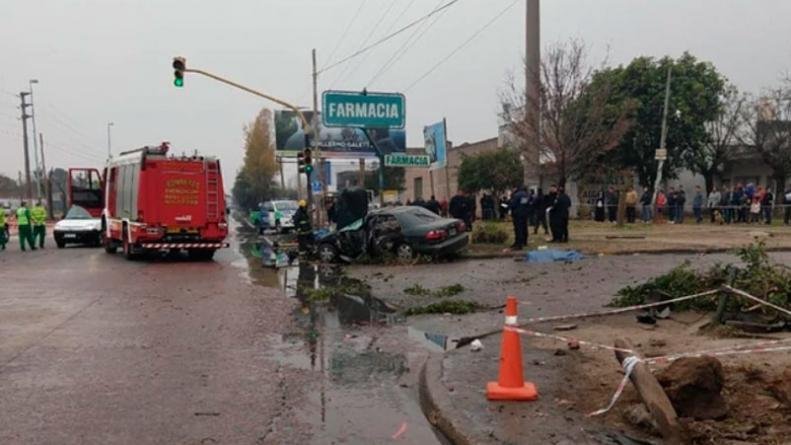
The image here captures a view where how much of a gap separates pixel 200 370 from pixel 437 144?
1364 inches

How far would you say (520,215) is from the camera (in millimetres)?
18312

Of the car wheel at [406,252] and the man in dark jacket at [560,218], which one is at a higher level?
the man in dark jacket at [560,218]

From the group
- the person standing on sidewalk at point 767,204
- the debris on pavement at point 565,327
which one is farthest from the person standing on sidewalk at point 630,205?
the debris on pavement at point 565,327

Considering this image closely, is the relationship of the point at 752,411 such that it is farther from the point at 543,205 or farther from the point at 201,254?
the point at 201,254

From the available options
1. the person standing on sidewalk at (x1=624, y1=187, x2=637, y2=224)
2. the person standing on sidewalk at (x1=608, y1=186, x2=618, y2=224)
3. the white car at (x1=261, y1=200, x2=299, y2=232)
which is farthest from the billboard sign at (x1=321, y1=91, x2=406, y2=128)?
the person standing on sidewalk at (x1=608, y1=186, x2=618, y2=224)

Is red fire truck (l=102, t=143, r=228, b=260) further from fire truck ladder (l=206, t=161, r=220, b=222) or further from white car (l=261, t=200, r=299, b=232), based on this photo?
white car (l=261, t=200, r=299, b=232)

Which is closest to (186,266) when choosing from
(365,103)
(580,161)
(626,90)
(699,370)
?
(365,103)

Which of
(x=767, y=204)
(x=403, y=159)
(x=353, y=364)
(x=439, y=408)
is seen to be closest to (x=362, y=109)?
(x=403, y=159)

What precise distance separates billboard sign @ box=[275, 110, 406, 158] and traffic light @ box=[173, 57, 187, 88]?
94.1 ft

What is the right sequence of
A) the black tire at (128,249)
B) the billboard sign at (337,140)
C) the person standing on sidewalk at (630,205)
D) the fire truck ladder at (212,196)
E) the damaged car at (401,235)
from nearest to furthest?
1. the damaged car at (401,235)
2. the fire truck ladder at (212,196)
3. the black tire at (128,249)
4. the person standing on sidewalk at (630,205)
5. the billboard sign at (337,140)

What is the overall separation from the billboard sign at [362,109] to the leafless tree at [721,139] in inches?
875

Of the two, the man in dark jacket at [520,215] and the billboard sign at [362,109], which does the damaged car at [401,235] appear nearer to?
the man in dark jacket at [520,215]

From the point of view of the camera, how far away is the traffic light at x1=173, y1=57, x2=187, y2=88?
72.2 ft

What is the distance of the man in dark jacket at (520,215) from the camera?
18.1m
